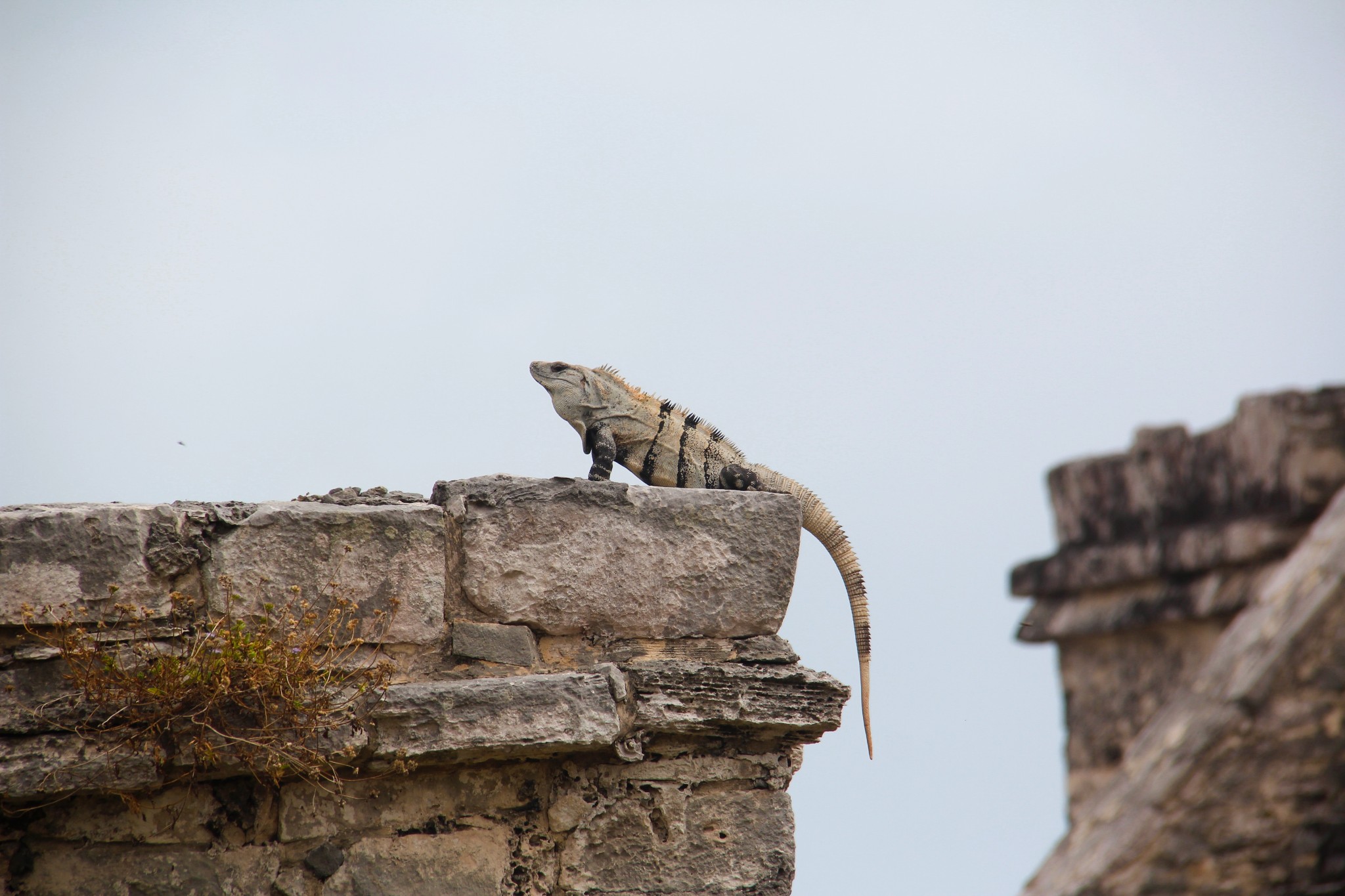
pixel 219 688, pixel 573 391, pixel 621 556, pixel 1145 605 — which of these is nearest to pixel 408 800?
pixel 219 688

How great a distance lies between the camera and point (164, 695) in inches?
145

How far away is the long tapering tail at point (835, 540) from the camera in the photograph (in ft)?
18.8

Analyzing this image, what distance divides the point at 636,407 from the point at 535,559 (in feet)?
5.97

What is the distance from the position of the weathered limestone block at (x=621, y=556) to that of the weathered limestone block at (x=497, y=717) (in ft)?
0.91

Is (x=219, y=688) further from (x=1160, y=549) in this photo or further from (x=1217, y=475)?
(x=1217, y=475)

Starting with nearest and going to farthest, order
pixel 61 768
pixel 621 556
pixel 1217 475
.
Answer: pixel 1217 475 < pixel 61 768 < pixel 621 556

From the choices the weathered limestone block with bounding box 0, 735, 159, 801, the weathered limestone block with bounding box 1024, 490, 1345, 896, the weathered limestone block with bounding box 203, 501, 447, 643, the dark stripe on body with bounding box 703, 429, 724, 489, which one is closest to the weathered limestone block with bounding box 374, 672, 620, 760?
the weathered limestone block with bounding box 203, 501, 447, 643

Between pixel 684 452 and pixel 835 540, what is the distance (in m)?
0.80

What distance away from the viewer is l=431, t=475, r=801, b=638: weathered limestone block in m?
4.23

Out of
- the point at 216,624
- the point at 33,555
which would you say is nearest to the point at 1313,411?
the point at 216,624

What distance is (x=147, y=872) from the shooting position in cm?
382

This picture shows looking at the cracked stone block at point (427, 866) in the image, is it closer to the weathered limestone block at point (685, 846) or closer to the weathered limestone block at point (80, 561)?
the weathered limestone block at point (685, 846)

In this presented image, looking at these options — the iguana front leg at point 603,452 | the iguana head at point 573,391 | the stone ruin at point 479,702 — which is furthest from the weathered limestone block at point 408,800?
the iguana head at point 573,391

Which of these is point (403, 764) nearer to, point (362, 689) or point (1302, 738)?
point (362, 689)
